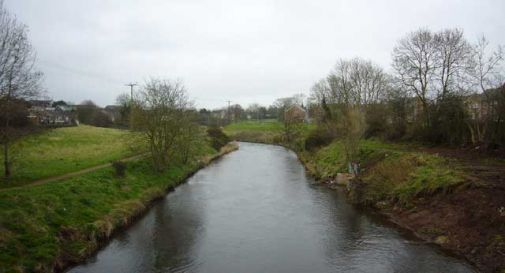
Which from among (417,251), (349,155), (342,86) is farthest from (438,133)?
(342,86)

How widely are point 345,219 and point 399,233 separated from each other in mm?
3849

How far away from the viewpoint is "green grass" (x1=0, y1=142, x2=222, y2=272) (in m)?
17.0

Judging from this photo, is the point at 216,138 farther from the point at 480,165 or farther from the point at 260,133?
the point at 480,165

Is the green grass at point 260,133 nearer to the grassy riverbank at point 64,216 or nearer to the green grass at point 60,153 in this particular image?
the green grass at point 60,153

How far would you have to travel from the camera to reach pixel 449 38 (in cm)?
4000

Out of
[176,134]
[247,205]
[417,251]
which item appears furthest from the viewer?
[176,134]

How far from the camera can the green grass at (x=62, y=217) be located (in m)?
17.0

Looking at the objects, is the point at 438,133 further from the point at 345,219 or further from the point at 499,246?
the point at 499,246

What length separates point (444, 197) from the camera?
23859mm

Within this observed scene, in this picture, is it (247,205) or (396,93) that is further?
(396,93)

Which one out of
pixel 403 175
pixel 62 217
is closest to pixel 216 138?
pixel 403 175

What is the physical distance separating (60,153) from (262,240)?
84.6 ft

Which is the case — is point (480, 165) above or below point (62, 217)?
above

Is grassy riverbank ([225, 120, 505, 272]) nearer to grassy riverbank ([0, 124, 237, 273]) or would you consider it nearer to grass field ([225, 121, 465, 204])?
grass field ([225, 121, 465, 204])
